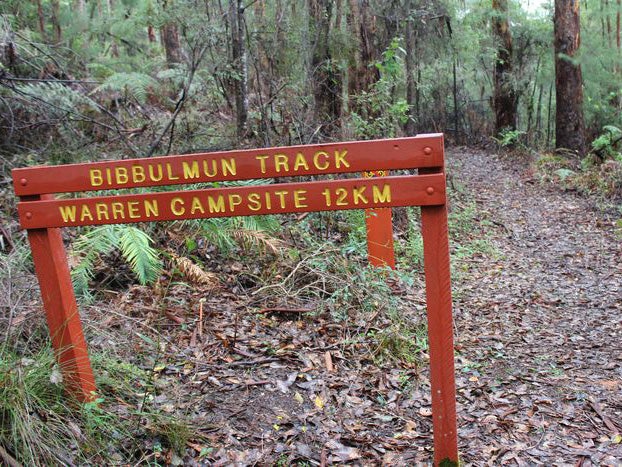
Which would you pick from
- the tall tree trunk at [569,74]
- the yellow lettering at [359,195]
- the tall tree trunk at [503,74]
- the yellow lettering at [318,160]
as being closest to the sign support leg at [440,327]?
the yellow lettering at [359,195]

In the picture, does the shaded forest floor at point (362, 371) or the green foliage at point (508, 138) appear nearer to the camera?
the shaded forest floor at point (362, 371)

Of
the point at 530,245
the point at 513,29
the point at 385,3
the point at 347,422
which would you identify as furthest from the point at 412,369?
the point at 513,29

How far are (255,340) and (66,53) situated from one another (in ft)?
25.4

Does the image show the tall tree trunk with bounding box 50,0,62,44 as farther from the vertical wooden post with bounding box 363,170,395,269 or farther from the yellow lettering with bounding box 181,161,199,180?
the yellow lettering with bounding box 181,161,199,180

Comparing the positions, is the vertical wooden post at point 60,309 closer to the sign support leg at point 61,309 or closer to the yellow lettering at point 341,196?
the sign support leg at point 61,309

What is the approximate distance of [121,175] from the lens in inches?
119

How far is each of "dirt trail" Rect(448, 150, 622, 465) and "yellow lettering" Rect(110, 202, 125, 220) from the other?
2610 mm

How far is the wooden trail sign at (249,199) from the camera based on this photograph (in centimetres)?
275

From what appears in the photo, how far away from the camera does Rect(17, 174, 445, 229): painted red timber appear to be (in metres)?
2.72

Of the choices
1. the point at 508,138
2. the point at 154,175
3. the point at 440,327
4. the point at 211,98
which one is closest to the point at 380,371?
the point at 440,327

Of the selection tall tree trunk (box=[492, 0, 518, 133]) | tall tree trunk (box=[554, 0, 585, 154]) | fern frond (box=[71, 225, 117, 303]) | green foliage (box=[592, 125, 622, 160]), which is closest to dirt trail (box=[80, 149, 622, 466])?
fern frond (box=[71, 225, 117, 303])

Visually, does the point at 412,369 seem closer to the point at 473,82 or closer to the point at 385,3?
the point at 385,3

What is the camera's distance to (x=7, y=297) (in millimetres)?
3914

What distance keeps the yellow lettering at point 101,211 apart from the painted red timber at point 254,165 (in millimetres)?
100
